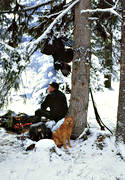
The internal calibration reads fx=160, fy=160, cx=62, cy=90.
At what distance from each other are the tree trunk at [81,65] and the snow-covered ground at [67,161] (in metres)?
0.83

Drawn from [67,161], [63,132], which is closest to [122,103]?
[63,132]

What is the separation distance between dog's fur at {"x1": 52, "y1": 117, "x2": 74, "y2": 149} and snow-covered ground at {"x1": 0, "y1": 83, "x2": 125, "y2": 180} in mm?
242

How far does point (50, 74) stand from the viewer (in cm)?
809

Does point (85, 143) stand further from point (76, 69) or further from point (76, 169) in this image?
point (76, 69)

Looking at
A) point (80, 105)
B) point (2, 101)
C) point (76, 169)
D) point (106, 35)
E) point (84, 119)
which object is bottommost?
point (76, 169)

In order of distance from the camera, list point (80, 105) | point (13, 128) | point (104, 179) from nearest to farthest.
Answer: point (104, 179), point (80, 105), point (13, 128)

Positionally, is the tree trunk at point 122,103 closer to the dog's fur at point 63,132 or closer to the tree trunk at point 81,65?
the tree trunk at point 81,65

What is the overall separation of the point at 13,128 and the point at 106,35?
14.7 feet

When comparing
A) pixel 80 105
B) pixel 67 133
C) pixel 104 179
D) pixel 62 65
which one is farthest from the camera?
pixel 62 65

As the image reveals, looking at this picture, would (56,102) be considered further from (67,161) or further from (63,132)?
(67,161)

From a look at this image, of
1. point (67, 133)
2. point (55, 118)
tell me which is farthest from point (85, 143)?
point (55, 118)

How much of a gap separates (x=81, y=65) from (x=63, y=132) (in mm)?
1830

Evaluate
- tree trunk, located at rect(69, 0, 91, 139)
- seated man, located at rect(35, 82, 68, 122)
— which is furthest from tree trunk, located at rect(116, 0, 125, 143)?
seated man, located at rect(35, 82, 68, 122)

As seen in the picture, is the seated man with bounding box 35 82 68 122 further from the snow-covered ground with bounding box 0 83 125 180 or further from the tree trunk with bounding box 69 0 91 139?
the snow-covered ground with bounding box 0 83 125 180
